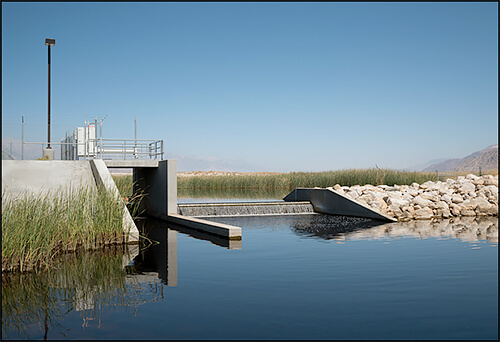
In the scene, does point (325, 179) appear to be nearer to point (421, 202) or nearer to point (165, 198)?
point (421, 202)

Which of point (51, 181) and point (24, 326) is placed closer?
point (24, 326)

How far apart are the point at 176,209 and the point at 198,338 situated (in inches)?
Answer: 477

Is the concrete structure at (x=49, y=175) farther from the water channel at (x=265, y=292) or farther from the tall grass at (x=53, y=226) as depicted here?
the water channel at (x=265, y=292)

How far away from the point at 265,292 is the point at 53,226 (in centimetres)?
471

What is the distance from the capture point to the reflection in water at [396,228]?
41.9ft

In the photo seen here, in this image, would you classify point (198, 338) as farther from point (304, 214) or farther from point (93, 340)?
point (304, 214)

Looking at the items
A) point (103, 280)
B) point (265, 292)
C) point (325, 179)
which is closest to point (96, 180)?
point (103, 280)

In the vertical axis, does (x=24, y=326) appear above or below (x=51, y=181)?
below

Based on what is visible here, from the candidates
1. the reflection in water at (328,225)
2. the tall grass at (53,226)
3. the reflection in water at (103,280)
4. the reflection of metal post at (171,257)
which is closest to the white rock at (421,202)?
the reflection in water at (328,225)

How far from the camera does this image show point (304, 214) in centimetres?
1981

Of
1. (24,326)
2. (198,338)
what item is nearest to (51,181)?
(24,326)

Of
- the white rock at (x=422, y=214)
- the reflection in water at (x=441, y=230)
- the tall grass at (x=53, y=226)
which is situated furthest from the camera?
the white rock at (x=422, y=214)

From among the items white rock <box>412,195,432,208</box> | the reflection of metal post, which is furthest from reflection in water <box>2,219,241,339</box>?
white rock <box>412,195,432,208</box>

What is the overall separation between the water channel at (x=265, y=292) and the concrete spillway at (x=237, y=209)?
20.5 feet
